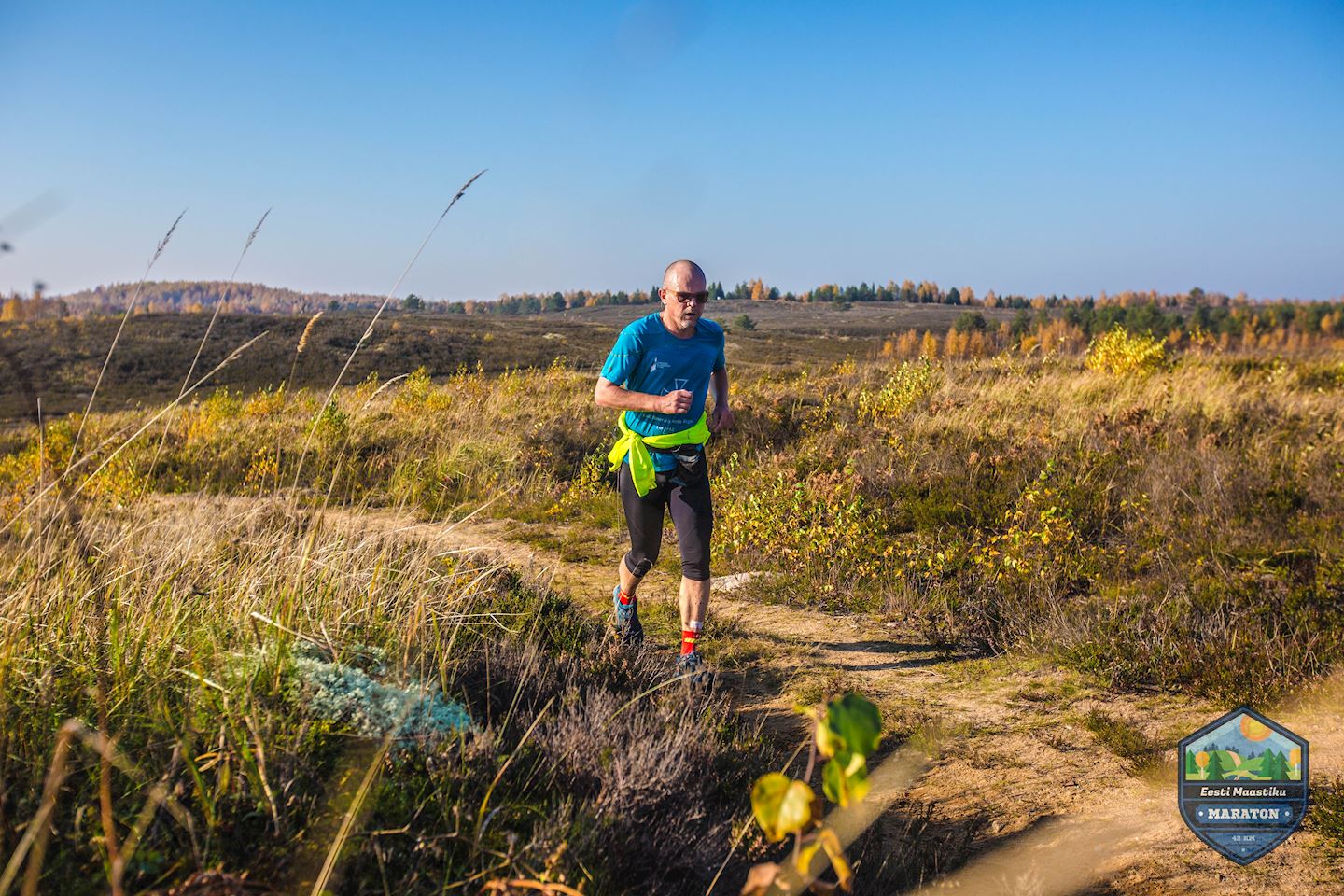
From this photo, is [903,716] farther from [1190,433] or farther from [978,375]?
[978,375]

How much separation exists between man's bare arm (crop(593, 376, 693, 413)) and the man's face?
1.42 feet

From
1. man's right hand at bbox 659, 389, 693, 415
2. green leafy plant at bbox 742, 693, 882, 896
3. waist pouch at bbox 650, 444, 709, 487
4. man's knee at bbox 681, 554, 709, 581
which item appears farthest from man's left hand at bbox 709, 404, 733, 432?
green leafy plant at bbox 742, 693, 882, 896

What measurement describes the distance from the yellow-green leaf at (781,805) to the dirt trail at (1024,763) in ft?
6.38

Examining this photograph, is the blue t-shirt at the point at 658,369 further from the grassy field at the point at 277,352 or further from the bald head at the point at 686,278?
the grassy field at the point at 277,352

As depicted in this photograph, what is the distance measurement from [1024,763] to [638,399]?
2.51 metres

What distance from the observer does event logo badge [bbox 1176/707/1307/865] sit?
9.09 feet

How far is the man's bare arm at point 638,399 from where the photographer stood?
3.84 metres

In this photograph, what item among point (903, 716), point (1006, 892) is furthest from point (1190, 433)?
point (1006, 892)

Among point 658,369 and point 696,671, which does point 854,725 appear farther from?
point 658,369

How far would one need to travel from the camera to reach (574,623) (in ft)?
14.8

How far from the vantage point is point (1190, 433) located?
7.97m

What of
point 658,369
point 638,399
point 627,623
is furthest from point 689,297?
point 627,623

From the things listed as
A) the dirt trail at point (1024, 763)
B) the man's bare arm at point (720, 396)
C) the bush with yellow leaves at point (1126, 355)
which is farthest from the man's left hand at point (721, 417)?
the bush with yellow leaves at point (1126, 355)

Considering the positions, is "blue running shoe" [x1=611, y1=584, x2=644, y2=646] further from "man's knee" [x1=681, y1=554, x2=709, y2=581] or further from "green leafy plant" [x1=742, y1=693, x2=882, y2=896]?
"green leafy plant" [x1=742, y1=693, x2=882, y2=896]
